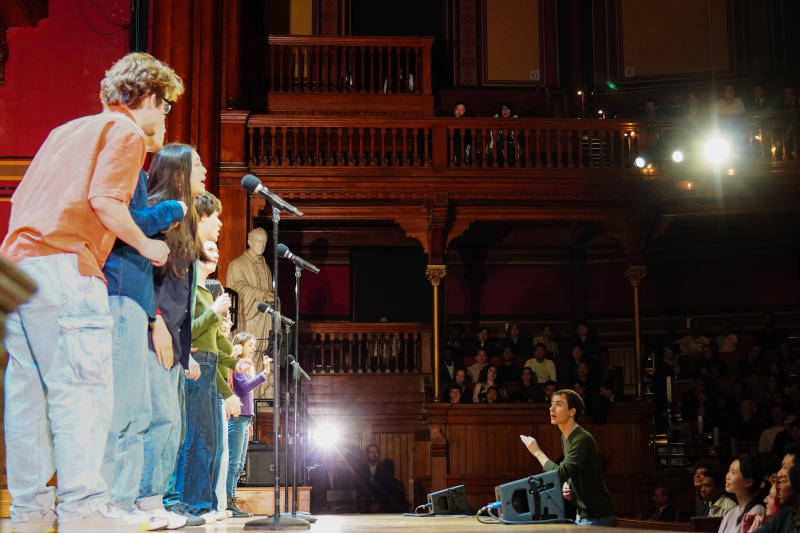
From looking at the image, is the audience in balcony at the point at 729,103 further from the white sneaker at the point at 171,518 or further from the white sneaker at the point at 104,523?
the white sneaker at the point at 104,523

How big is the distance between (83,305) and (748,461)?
4.16 metres

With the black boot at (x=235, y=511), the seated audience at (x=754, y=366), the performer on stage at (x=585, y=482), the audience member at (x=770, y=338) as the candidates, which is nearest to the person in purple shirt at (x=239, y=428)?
the black boot at (x=235, y=511)

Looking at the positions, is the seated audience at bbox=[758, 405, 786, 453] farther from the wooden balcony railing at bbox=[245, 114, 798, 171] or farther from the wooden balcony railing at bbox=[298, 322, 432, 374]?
the wooden balcony railing at bbox=[298, 322, 432, 374]

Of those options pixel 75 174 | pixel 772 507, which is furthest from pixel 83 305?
pixel 772 507

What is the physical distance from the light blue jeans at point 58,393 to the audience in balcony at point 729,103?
10.7m

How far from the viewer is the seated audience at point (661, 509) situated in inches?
327

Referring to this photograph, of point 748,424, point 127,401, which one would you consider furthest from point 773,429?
point 127,401

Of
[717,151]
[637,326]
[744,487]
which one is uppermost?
[717,151]

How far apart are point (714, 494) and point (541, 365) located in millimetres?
4118

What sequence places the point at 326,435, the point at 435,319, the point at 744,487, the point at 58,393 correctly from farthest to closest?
the point at 435,319, the point at 326,435, the point at 744,487, the point at 58,393

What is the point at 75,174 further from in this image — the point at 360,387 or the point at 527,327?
the point at 527,327

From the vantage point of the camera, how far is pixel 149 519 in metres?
2.78

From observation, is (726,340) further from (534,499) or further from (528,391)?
(534,499)

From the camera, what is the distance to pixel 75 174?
2543 mm
